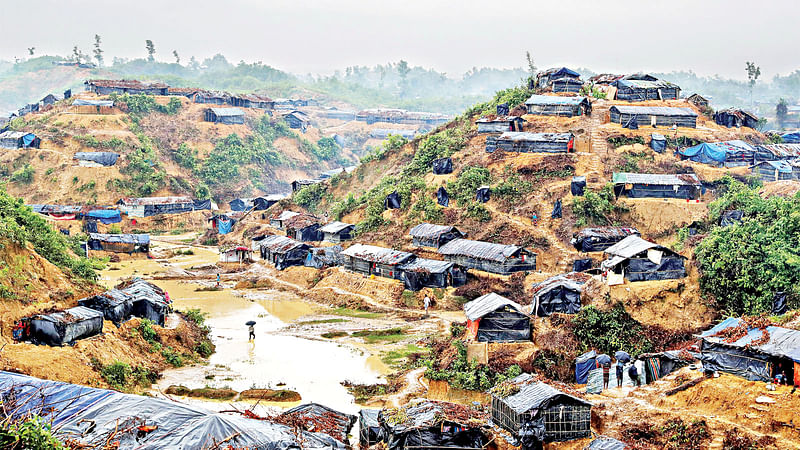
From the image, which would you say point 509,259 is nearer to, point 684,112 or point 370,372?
point 370,372

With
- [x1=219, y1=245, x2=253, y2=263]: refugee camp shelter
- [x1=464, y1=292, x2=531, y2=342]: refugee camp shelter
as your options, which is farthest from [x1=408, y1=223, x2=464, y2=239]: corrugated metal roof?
[x1=464, y1=292, x2=531, y2=342]: refugee camp shelter

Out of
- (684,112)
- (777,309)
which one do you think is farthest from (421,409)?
(684,112)

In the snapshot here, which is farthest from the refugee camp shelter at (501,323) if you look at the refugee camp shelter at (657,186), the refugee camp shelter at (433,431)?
the refugee camp shelter at (657,186)

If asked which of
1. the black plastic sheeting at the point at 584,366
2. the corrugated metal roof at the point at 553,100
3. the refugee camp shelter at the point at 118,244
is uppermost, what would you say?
the corrugated metal roof at the point at 553,100

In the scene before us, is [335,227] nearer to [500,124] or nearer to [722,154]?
[500,124]

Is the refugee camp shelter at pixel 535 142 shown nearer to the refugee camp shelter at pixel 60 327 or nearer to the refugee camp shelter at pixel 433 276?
the refugee camp shelter at pixel 433 276

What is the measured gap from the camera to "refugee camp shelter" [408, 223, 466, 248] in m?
44.8

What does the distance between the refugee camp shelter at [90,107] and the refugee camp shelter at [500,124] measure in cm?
4283

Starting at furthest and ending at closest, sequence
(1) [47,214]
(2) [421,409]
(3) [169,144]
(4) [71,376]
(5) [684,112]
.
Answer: (3) [169,144]
(1) [47,214]
(5) [684,112]
(4) [71,376]
(2) [421,409]

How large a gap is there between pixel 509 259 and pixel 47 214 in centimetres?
4212

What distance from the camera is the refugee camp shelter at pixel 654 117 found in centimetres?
5356

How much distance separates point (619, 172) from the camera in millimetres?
Answer: 48625

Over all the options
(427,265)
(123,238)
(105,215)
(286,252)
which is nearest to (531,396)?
(427,265)

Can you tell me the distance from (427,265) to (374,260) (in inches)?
139
